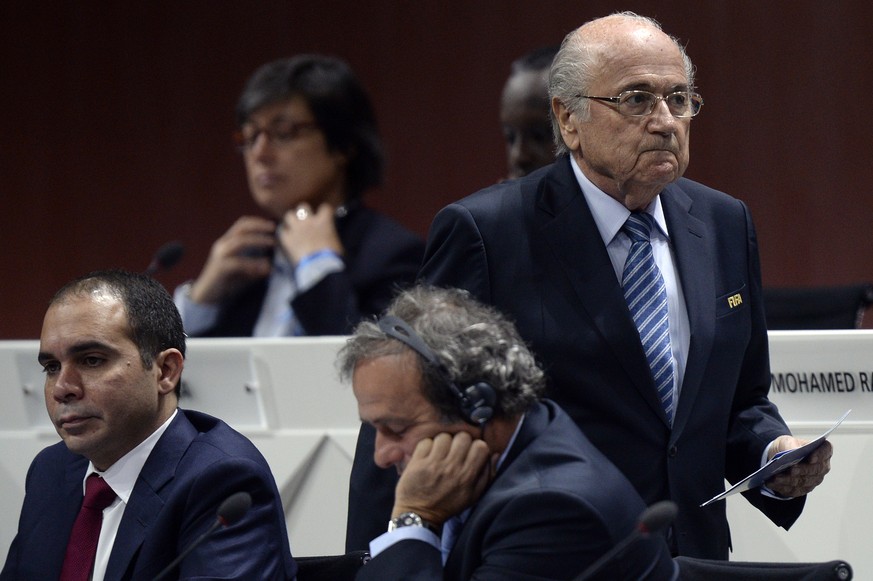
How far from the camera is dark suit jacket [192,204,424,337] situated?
343 centimetres

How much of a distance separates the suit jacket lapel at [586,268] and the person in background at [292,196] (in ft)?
4.58

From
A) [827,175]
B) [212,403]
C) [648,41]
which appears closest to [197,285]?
[212,403]

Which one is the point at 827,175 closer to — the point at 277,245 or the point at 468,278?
the point at 277,245

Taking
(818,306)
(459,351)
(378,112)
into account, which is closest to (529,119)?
(818,306)

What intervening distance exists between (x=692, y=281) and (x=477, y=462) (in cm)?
64

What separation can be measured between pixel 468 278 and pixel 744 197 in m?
3.17

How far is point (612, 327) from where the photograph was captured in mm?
2135

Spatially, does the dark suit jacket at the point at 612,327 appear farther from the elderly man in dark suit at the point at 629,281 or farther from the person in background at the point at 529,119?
the person in background at the point at 529,119

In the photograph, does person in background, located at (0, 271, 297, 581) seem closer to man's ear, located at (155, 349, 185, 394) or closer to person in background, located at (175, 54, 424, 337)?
man's ear, located at (155, 349, 185, 394)

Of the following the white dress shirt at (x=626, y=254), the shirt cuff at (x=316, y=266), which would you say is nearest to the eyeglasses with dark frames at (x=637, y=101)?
the white dress shirt at (x=626, y=254)

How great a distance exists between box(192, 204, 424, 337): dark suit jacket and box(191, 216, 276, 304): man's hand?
0.16 m

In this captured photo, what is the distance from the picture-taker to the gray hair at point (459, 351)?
1.76 m

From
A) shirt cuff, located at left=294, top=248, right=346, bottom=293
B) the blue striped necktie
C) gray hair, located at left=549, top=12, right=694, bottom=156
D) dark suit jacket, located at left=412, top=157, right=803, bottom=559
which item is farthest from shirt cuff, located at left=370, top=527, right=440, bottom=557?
shirt cuff, located at left=294, top=248, right=346, bottom=293

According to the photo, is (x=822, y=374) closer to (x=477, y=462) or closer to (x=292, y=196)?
(x=477, y=462)
